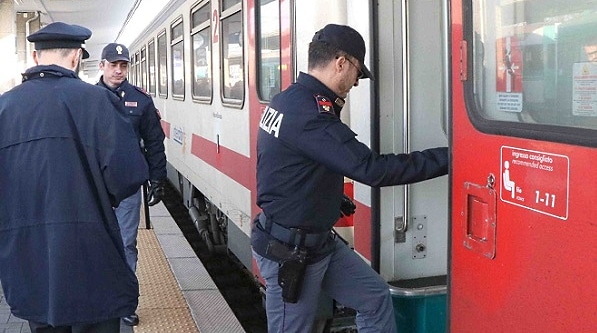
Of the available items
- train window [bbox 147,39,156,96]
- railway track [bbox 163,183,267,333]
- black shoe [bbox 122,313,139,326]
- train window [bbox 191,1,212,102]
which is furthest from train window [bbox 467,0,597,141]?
train window [bbox 147,39,156,96]

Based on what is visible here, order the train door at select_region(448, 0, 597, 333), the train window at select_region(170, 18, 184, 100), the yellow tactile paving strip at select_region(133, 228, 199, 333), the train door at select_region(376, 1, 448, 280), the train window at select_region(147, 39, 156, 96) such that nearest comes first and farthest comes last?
the train door at select_region(448, 0, 597, 333) → the train door at select_region(376, 1, 448, 280) → the yellow tactile paving strip at select_region(133, 228, 199, 333) → the train window at select_region(170, 18, 184, 100) → the train window at select_region(147, 39, 156, 96)

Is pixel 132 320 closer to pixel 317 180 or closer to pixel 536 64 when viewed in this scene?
pixel 317 180

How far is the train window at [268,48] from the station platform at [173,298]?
1.40m

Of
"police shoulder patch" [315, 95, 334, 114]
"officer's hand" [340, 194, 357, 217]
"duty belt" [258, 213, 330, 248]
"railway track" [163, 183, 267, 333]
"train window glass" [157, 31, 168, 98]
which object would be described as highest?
"train window glass" [157, 31, 168, 98]

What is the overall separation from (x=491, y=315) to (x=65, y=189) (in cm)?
150

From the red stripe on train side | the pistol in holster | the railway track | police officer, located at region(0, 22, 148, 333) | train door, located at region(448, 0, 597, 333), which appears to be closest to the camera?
train door, located at region(448, 0, 597, 333)

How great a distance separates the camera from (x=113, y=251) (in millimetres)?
2686

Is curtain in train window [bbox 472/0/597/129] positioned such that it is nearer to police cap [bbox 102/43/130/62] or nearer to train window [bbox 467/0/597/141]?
train window [bbox 467/0/597/141]

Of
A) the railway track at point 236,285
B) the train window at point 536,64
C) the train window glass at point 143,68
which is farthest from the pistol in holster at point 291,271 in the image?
the train window glass at point 143,68

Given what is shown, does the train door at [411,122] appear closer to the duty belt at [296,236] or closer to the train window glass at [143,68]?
the duty belt at [296,236]

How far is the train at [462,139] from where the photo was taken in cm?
188

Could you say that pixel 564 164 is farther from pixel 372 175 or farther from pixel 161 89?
pixel 161 89

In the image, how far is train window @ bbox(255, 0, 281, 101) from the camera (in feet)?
13.9

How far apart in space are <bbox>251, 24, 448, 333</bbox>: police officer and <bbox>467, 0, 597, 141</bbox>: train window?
1.62 feet
